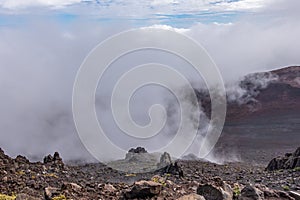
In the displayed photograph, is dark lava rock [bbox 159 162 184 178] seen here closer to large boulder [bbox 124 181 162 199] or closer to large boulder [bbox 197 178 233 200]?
large boulder [bbox 124 181 162 199]

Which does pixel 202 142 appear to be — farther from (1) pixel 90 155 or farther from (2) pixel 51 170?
(2) pixel 51 170

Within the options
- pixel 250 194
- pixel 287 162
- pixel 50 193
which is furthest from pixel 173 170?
pixel 250 194

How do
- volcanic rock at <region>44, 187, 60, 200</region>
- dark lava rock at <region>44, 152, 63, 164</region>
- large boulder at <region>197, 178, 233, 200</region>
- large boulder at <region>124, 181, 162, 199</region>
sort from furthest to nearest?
dark lava rock at <region>44, 152, 63, 164</region> < volcanic rock at <region>44, 187, 60, 200</region> < large boulder at <region>124, 181, 162, 199</region> < large boulder at <region>197, 178, 233, 200</region>

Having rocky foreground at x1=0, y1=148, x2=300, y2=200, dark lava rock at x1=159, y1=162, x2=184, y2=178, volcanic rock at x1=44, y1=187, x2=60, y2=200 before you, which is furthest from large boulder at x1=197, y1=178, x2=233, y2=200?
dark lava rock at x1=159, y1=162, x2=184, y2=178

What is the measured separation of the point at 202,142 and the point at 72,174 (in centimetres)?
2379

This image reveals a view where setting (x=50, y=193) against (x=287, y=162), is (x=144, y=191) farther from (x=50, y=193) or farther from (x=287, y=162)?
(x=287, y=162)

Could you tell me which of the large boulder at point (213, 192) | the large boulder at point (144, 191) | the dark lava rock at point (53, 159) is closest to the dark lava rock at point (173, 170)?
the dark lava rock at point (53, 159)

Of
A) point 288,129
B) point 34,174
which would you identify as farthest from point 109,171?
point 288,129

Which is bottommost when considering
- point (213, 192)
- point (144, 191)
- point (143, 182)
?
point (213, 192)

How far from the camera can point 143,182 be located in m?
13.8

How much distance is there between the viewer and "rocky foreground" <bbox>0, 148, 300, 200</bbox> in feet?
44.4

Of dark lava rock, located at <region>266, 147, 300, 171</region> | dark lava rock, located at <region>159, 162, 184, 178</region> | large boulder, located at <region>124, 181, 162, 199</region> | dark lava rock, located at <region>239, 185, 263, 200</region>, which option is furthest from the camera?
dark lava rock, located at <region>266, 147, 300, 171</region>

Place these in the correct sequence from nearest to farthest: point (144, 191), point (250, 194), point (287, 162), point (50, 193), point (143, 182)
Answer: point (250, 194), point (144, 191), point (143, 182), point (50, 193), point (287, 162)

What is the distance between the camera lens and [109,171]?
28.9 m
